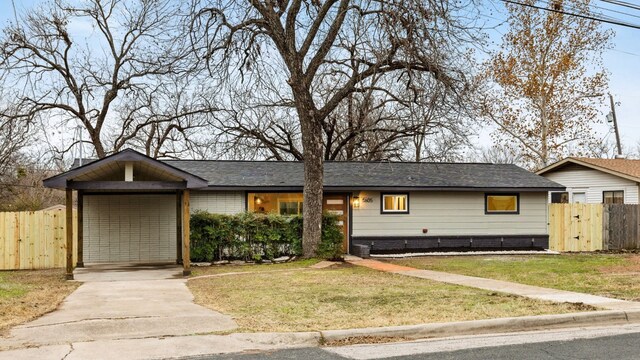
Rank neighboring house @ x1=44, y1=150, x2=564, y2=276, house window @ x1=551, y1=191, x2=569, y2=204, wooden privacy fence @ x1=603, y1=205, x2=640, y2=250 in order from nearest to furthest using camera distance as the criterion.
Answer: neighboring house @ x1=44, y1=150, x2=564, y2=276, wooden privacy fence @ x1=603, y1=205, x2=640, y2=250, house window @ x1=551, y1=191, x2=569, y2=204

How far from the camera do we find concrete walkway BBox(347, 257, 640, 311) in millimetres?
10172

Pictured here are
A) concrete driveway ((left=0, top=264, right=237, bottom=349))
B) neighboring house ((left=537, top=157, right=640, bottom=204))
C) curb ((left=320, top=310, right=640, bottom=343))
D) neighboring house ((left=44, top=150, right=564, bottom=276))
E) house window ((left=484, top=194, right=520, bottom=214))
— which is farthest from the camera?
neighboring house ((left=537, top=157, right=640, bottom=204))

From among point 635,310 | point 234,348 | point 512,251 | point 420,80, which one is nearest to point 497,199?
point 512,251

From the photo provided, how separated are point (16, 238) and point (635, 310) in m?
17.3

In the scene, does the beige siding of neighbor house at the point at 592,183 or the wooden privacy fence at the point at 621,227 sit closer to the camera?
the wooden privacy fence at the point at 621,227

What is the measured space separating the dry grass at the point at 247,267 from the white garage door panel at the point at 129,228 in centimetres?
303

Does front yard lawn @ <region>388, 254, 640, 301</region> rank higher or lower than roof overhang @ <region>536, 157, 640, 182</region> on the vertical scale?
lower

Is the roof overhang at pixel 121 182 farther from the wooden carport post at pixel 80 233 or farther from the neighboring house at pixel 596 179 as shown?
the neighboring house at pixel 596 179

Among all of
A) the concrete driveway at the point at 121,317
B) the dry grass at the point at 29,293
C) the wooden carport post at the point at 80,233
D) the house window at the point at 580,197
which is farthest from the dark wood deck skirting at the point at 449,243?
the dry grass at the point at 29,293

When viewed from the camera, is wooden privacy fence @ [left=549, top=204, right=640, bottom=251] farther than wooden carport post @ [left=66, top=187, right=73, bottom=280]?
Yes

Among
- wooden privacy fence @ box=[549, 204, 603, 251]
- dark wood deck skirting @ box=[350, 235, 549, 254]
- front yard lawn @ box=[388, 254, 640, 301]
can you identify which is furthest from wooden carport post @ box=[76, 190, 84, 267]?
wooden privacy fence @ box=[549, 204, 603, 251]

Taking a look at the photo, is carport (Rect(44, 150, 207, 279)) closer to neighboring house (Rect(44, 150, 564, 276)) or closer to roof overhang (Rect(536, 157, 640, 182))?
neighboring house (Rect(44, 150, 564, 276))

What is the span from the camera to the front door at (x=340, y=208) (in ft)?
72.8

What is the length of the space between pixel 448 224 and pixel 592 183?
853cm
